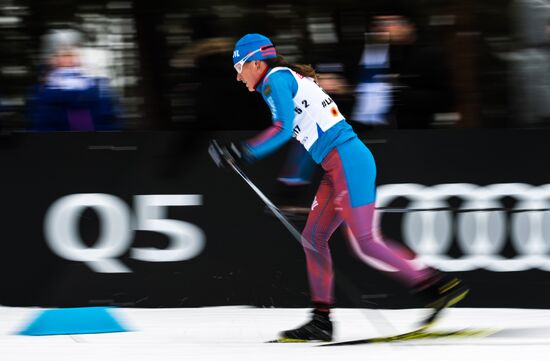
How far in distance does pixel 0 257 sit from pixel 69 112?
110 cm

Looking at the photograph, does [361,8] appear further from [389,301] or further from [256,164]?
[389,301]

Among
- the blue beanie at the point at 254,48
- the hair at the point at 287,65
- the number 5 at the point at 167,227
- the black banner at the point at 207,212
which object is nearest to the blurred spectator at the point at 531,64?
the black banner at the point at 207,212

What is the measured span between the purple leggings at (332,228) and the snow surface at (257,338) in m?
0.38

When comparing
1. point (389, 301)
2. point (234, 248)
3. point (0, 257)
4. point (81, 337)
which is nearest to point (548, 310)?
point (389, 301)

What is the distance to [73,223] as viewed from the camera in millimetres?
7781

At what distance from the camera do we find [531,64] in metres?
8.37

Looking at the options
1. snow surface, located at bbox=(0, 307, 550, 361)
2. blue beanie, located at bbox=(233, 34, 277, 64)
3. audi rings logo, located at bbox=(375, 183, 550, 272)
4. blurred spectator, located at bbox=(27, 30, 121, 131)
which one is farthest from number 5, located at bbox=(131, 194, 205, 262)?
blue beanie, located at bbox=(233, 34, 277, 64)

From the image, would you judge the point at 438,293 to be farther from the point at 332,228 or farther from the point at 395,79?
the point at 395,79

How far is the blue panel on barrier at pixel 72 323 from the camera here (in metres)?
6.72

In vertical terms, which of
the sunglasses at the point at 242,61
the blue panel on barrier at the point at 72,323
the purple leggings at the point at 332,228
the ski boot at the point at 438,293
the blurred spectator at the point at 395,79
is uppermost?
the blurred spectator at the point at 395,79

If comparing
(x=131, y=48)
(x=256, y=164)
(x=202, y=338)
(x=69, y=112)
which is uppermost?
(x=131, y=48)

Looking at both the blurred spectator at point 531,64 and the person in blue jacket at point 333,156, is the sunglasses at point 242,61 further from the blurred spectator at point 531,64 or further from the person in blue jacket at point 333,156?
the blurred spectator at point 531,64

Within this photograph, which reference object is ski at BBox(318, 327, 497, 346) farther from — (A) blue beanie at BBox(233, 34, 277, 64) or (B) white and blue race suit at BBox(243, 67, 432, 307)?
(A) blue beanie at BBox(233, 34, 277, 64)

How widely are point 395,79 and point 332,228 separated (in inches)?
72.4
